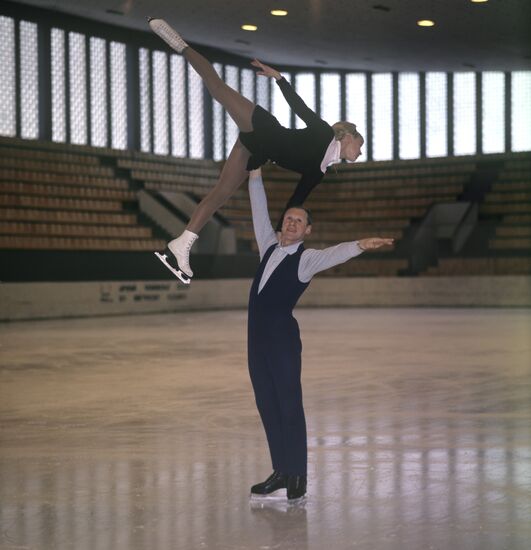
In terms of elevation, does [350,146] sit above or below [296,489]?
above

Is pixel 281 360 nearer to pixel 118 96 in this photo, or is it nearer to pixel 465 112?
pixel 118 96

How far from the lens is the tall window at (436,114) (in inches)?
1123

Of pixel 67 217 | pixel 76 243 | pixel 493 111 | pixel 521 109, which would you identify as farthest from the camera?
pixel 493 111

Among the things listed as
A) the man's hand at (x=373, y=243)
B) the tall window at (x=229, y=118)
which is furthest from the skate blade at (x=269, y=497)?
the tall window at (x=229, y=118)

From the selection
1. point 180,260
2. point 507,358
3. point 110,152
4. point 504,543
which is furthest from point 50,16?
point 504,543

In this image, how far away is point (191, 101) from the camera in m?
26.8

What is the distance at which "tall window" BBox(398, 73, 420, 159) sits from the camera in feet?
94.6

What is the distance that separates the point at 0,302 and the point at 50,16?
6707 mm

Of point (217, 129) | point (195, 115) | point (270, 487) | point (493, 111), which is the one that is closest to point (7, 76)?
point (195, 115)

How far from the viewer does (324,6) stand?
64.8 feet

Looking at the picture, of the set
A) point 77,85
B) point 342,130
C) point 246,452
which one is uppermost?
point 77,85

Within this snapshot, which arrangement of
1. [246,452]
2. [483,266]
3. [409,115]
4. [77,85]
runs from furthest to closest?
[409,115] < [483,266] < [77,85] < [246,452]

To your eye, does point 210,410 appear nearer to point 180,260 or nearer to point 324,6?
point 180,260

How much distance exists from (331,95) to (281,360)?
24.9 meters
